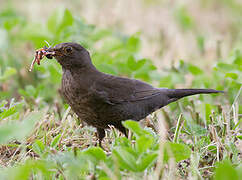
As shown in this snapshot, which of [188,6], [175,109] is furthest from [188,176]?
[188,6]

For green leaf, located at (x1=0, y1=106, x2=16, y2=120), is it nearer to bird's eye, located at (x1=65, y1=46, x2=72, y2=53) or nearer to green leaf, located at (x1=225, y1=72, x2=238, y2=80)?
bird's eye, located at (x1=65, y1=46, x2=72, y2=53)

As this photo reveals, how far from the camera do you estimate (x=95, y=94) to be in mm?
4164

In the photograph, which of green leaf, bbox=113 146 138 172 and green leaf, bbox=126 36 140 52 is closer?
green leaf, bbox=113 146 138 172

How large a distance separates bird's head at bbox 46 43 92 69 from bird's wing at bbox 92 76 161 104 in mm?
Answer: 287

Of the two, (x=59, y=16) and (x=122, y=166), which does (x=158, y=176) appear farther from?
(x=59, y=16)

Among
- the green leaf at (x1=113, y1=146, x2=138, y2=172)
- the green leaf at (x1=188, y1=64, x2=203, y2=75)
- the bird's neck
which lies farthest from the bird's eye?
the green leaf at (x1=188, y1=64, x2=203, y2=75)

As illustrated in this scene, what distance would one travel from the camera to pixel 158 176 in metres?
2.97

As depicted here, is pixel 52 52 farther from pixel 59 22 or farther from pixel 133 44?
pixel 133 44

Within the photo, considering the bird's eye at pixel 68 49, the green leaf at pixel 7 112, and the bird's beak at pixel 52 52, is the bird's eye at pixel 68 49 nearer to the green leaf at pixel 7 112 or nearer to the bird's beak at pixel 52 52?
the bird's beak at pixel 52 52

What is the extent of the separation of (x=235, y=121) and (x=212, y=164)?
81 centimetres

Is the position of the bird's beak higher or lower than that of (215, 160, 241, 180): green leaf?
higher

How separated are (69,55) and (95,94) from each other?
474 mm

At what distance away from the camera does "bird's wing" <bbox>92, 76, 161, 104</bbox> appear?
168 inches

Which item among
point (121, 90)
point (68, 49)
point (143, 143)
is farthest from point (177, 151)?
point (68, 49)
